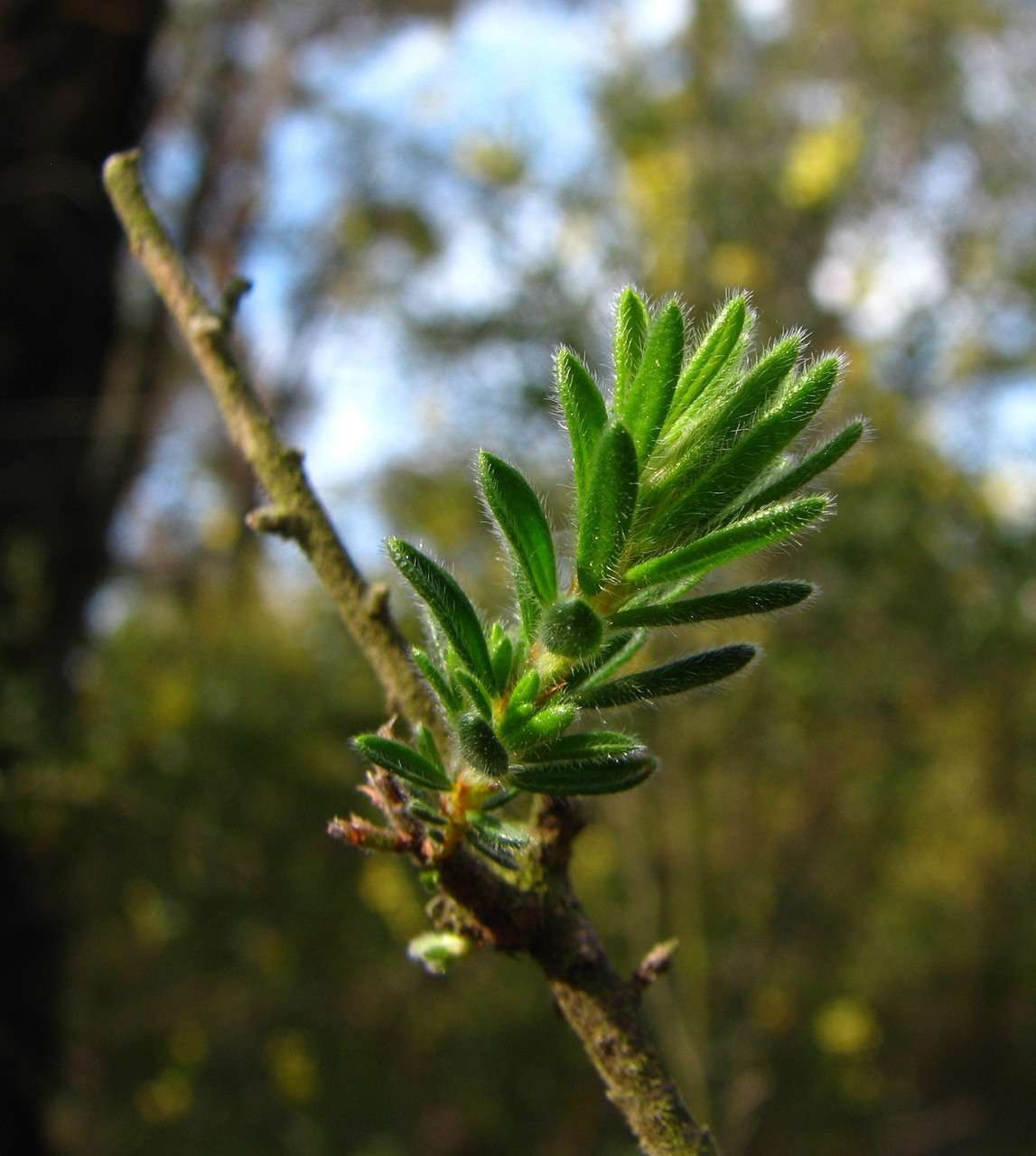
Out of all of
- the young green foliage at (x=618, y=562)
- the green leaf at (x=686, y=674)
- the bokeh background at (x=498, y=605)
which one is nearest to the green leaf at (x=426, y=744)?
the young green foliage at (x=618, y=562)

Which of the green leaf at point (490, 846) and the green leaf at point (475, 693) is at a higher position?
the green leaf at point (475, 693)

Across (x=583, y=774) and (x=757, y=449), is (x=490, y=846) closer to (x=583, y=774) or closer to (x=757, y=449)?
(x=583, y=774)

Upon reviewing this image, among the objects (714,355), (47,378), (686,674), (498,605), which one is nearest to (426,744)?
(686,674)

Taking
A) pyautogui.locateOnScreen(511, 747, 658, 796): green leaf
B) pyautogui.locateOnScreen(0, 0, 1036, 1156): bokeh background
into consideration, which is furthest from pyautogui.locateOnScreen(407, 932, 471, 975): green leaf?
pyautogui.locateOnScreen(0, 0, 1036, 1156): bokeh background

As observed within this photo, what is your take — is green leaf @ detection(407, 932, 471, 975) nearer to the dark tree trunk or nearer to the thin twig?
the thin twig

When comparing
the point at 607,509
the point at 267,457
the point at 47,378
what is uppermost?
the point at 47,378

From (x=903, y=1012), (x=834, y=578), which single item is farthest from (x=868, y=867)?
(x=903, y=1012)

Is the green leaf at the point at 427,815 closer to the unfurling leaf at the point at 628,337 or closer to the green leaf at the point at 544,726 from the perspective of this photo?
the green leaf at the point at 544,726
